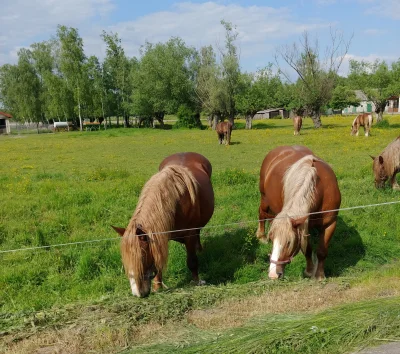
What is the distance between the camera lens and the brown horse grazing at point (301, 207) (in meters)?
4.30

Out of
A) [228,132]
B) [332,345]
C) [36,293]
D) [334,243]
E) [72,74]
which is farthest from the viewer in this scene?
[72,74]

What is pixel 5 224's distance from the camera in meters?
7.63

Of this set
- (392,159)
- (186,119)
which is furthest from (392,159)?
(186,119)

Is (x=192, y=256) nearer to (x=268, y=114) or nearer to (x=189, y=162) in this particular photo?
(x=189, y=162)

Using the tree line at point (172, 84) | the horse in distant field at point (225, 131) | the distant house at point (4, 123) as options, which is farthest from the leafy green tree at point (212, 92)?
the distant house at point (4, 123)

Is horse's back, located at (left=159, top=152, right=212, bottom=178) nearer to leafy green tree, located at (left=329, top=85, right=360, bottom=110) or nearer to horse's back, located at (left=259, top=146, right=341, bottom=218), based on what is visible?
horse's back, located at (left=259, top=146, right=341, bottom=218)

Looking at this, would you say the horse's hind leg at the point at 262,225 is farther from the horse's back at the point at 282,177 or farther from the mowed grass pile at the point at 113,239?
the horse's back at the point at 282,177

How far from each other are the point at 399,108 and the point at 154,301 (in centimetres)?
7422

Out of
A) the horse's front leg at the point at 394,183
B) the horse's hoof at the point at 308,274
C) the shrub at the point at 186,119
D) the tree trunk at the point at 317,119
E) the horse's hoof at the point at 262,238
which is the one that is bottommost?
the horse's hoof at the point at 308,274

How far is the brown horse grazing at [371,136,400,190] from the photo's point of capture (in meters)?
9.41

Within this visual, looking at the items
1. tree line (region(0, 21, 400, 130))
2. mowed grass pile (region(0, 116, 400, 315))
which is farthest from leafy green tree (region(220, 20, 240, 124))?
mowed grass pile (region(0, 116, 400, 315))

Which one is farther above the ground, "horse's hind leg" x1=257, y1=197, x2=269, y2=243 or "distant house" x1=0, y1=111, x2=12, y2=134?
"distant house" x1=0, y1=111, x2=12, y2=134

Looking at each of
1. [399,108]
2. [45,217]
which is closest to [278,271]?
[45,217]

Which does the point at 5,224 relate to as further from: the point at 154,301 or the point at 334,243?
the point at 334,243
